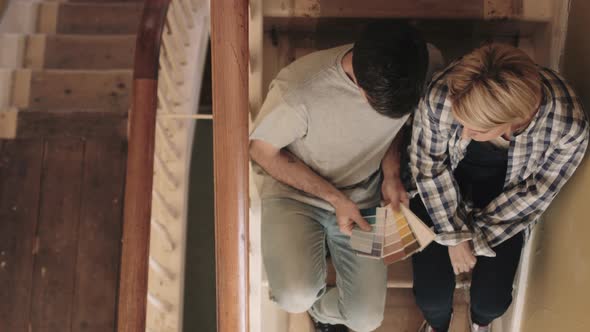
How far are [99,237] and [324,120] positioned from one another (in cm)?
165

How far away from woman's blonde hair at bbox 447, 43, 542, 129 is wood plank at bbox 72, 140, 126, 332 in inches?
74.5

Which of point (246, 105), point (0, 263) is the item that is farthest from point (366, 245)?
point (0, 263)

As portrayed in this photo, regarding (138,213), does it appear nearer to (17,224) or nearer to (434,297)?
(434,297)

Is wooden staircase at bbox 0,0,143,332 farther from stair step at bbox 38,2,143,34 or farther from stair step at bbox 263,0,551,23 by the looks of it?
stair step at bbox 263,0,551,23

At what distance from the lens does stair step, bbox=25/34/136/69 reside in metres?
2.93

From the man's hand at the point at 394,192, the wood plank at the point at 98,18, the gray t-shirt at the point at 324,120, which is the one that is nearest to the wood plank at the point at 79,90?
the wood plank at the point at 98,18

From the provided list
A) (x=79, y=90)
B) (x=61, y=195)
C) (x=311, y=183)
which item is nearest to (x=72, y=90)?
(x=79, y=90)

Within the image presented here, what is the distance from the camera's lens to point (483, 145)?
57.3 inches

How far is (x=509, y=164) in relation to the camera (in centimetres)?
139

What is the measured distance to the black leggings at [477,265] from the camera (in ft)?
5.10

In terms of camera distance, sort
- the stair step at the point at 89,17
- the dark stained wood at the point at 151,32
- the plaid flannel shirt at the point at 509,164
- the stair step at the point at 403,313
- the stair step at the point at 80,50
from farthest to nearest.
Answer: the stair step at the point at 89,17, the stair step at the point at 80,50, the stair step at the point at 403,313, the dark stained wood at the point at 151,32, the plaid flannel shirt at the point at 509,164

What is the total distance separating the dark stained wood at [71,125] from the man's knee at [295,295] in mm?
1431

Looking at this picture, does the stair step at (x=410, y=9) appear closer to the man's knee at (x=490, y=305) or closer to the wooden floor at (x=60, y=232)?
the man's knee at (x=490, y=305)

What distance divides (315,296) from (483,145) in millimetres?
629
